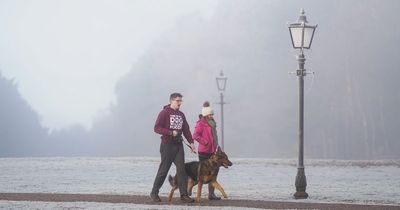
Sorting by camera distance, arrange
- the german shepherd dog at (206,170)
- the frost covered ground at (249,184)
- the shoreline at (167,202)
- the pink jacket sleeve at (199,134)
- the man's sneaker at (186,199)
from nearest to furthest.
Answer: the shoreline at (167,202) → the german shepherd dog at (206,170) → the man's sneaker at (186,199) → the pink jacket sleeve at (199,134) → the frost covered ground at (249,184)

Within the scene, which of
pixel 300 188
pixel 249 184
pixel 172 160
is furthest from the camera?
pixel 249 184

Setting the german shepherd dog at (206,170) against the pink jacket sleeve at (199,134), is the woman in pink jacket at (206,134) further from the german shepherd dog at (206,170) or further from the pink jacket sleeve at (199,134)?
the german shepherd dog at (206,170)

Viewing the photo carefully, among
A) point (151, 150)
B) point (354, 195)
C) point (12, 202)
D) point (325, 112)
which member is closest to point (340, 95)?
point (325, 112)

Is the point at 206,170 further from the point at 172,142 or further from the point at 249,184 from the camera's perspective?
the point at 249,184

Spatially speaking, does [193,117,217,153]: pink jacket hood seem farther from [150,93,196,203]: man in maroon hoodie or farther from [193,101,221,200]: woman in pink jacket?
[150,93,196,203]: man in maroon hoodie

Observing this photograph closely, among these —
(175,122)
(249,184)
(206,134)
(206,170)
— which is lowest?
(249,184)

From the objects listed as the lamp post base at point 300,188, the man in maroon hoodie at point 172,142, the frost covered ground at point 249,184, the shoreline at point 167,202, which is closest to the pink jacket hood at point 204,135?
the man in maroon hoodie at point 172,142

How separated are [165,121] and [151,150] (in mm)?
51798

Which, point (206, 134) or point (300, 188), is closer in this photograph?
point (206, 134)

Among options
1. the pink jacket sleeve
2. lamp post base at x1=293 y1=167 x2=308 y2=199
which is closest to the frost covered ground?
lamp post base at x1=293 y1=167 x2=308 y2=199

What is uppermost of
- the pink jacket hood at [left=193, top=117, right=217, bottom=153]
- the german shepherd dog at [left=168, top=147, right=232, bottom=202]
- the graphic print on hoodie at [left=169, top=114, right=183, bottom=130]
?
the graphic print on hoodie at [left=169, top=114, right=183, bottom=130]

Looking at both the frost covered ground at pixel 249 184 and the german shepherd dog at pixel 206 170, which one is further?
the frost covered ground at pixel 249 184

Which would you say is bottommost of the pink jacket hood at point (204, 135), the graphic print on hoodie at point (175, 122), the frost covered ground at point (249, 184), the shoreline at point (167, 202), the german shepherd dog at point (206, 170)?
the frost covered ground at point (249, 184)

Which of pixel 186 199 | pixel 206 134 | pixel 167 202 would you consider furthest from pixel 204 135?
pixel 167 202
